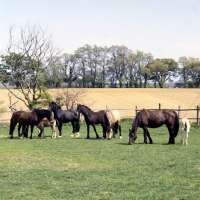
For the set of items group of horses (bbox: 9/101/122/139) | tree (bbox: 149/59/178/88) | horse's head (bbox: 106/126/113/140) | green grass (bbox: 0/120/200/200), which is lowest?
green grass (bbox: 0/120/200/200)

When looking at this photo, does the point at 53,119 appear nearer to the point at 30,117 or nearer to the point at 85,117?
the point at 30,117

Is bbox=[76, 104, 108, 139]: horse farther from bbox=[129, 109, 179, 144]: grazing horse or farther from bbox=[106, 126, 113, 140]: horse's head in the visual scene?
bbox=[129, 109, 179, 144]: grazing horse

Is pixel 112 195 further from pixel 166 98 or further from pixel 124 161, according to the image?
pixel 166 98

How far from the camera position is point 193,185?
795 cm

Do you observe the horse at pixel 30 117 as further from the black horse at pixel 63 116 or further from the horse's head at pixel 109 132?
the horse's head at pixel 109 132

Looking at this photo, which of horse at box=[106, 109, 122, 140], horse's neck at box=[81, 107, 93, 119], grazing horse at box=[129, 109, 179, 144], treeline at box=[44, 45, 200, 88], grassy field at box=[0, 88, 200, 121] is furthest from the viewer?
treeline at box=[44, 45, 200, 88]

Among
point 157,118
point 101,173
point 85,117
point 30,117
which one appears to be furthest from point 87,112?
point 101,173

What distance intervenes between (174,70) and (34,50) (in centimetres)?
5572

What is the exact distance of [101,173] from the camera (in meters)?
9.41

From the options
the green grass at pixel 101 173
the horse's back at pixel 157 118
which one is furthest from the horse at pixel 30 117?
the horse's back at pixel 157 118

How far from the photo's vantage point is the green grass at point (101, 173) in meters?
7.43

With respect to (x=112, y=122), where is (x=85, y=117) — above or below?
above

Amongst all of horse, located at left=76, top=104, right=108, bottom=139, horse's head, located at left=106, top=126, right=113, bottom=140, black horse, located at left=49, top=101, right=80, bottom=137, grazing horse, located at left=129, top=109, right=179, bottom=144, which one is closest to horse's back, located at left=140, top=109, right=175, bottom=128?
grazing horse, located at left=129, top=109, right=179, bottom=144

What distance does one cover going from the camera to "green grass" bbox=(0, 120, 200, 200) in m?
7.43
